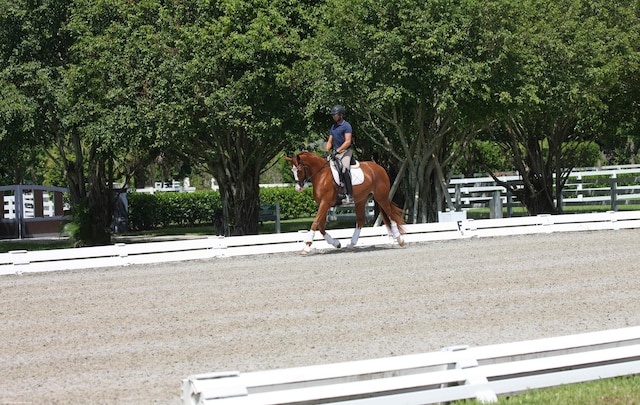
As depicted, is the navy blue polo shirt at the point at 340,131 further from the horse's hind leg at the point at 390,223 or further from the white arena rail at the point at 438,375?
the white arena rail at the point at 438,375

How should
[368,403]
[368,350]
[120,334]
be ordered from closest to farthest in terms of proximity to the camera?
[368,403], [368,350], [120,334]

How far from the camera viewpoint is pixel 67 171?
131ft

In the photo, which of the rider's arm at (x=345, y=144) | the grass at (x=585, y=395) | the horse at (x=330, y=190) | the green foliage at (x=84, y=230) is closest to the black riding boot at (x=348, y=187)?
the horse at (x=330, y=190)

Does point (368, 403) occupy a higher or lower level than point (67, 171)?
lower

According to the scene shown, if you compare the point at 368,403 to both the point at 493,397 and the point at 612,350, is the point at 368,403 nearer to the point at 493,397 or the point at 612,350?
the point at 493,397

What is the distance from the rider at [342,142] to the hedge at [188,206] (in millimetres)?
27682

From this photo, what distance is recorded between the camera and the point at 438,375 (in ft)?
25.4

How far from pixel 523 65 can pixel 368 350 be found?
18818 mm

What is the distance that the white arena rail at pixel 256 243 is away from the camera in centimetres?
1998

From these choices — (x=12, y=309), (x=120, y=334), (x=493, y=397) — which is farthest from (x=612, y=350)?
(x=12, y=309)

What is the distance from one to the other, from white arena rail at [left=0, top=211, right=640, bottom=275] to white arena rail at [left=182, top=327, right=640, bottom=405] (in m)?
13.4

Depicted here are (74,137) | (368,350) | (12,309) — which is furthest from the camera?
(74,137)

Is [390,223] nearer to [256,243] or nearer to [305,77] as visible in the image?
[256,243]

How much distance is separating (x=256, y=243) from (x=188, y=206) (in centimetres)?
2871
